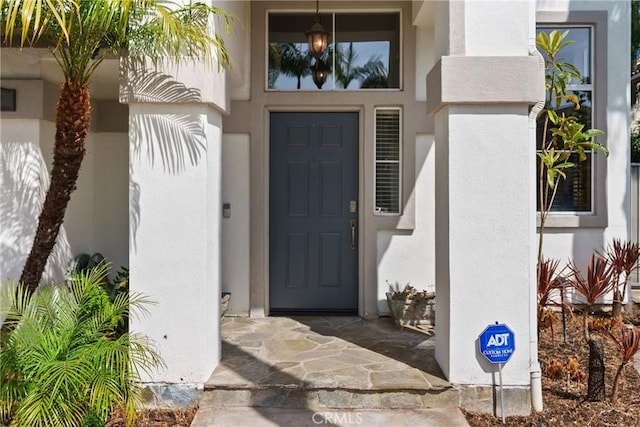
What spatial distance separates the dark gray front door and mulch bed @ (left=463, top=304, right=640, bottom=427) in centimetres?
221

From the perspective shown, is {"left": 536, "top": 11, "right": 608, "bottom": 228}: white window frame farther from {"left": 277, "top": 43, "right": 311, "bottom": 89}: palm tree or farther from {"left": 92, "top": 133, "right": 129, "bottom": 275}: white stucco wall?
{"left": 92, "top": 133, "right": 129, "bottom": 275}: white stucco wall

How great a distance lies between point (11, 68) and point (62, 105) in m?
1.45

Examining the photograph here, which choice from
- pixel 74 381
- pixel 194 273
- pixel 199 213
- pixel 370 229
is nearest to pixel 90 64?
pixel 199 213

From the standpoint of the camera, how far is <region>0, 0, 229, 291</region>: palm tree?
3111 millimetres

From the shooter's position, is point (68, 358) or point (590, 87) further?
point (590, 87)

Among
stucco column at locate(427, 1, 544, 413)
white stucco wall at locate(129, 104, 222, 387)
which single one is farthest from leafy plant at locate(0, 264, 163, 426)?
stucco column at locate(427, 1, 544, 413)

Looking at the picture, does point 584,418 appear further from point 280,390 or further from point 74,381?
point 74,381

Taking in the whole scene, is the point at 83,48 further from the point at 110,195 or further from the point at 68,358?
the point at 110,195

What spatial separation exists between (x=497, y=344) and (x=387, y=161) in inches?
104

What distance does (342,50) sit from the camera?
5.54m

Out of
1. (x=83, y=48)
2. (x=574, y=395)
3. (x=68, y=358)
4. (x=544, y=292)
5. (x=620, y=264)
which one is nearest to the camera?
(x=68, y=358)

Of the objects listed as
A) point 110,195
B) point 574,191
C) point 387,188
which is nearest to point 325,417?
point 387,188

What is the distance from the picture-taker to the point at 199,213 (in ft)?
11.6

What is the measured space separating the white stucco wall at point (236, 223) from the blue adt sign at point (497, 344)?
113 inches
